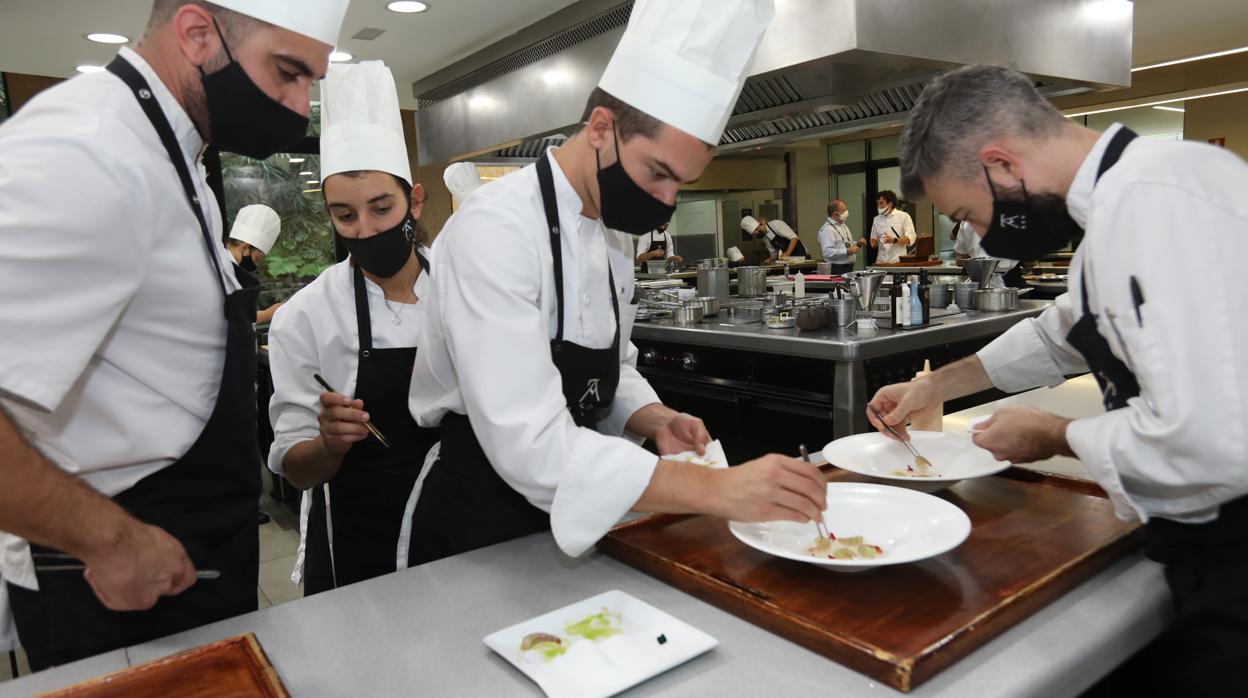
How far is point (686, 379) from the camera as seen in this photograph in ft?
12.7

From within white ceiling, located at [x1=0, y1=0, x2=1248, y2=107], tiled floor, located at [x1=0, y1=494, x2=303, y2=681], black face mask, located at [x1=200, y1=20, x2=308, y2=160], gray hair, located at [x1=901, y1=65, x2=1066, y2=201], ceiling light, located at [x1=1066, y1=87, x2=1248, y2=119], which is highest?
white ceiling, located at [x1=0, y1=0, x2=1248, y2=107]

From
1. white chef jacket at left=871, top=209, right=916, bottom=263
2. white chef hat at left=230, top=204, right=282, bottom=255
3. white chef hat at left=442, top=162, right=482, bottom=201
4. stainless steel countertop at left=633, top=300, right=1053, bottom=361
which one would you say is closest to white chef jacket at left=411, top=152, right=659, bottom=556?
stainless steel countertop at left=633, top=300, right=1053, bottom=361

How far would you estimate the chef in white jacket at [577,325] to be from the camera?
1187 mm

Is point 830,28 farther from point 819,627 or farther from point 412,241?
point 819,627

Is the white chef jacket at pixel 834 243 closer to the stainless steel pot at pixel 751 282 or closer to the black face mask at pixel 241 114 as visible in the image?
the stainless steel pot at pixel 751 282

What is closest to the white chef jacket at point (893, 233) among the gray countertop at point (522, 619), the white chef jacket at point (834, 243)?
the white chef jacket at point (834, 243)

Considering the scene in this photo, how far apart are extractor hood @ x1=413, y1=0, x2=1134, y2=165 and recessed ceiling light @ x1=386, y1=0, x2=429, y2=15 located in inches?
24.7

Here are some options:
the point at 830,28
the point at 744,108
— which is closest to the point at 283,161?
the point at 744,108

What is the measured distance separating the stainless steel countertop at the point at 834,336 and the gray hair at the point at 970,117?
166cm

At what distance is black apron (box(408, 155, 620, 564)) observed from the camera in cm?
146

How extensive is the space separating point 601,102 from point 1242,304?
1032mm

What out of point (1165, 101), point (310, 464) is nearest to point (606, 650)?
point (310, 464)

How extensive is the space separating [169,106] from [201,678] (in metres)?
0.84

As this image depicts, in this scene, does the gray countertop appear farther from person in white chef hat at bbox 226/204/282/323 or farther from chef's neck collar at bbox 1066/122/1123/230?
person in white chef hat at bbox 226/204/282/323
